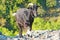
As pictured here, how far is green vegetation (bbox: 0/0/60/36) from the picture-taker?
715 centimetres

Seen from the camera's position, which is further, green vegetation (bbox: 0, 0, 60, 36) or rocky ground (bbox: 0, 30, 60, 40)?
green vegetation (bbox: 0, 0, 60, 36)

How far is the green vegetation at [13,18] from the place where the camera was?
23.4ft

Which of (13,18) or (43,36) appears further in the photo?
(13,18)

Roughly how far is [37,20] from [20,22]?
10.8 ft

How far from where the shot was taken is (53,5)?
819 cm

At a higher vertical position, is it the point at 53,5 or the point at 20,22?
the point at 20,22

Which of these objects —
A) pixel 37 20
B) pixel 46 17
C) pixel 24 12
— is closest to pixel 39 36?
pixel 24 12

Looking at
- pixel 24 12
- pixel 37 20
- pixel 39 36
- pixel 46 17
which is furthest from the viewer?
pixel 46 17

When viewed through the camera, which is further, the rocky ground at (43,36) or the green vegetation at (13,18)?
the green vegetation at (13,18)

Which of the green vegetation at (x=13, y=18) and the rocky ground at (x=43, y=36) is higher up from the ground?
the rocky ground at (x=43, y=36)

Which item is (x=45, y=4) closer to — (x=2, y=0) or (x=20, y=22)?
(x=2, y=0)

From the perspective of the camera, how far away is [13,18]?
7.46 meters

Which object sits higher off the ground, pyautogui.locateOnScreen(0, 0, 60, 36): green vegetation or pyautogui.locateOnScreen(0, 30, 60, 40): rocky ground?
pyautogui.locateOnScreen(0, 30, 60, 40): rocky ground

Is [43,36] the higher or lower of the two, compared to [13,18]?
higher
